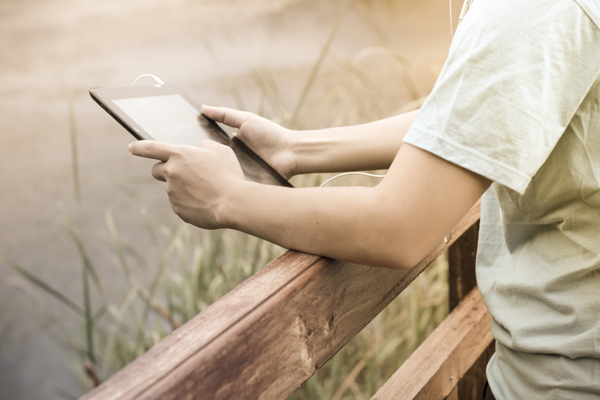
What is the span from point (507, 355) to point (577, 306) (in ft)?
0.44

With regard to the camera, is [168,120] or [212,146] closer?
[212,146]

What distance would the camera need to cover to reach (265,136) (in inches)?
34.7

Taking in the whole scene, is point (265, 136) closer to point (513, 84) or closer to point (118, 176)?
point (513, 84)

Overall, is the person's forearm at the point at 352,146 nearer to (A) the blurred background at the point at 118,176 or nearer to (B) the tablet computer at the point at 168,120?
(B) the tablet computer at the point at 168,120

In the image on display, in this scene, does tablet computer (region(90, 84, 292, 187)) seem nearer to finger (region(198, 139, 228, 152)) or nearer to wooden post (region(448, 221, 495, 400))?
finger (region(198, 139, 228, 152))

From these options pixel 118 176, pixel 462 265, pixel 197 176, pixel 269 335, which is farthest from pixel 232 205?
pixel 118 176

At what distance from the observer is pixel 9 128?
2225mm

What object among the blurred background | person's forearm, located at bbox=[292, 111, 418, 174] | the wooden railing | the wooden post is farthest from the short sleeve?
the blurred background

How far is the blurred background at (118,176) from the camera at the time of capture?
1796 millimetres

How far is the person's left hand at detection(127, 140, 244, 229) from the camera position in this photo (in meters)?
0.61

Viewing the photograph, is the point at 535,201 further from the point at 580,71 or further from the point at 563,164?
the point at 580,71

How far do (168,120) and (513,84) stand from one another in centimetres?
55

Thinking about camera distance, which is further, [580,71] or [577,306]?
[577,306]

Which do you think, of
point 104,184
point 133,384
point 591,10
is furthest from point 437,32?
point 133,384
